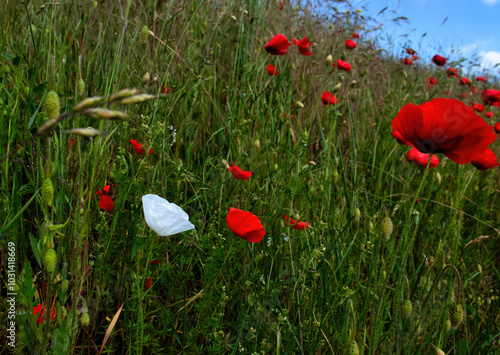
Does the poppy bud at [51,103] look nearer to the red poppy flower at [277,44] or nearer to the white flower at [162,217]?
the white flower at [162,217]

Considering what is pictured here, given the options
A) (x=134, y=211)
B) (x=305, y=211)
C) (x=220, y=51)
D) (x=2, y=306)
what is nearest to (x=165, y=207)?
(x=134, y=211)

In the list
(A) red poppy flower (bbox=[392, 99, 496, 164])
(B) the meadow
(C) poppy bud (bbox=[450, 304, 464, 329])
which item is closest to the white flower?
(B) the meadow

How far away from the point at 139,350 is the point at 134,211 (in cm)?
35

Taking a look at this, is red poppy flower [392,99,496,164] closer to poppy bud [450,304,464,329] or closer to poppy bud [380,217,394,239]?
poppy bud [380,217,394,239]

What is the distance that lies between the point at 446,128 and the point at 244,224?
594mm

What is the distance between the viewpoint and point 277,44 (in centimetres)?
184

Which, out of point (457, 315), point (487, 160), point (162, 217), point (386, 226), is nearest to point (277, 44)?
point (487, 160)

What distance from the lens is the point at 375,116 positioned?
2924mm

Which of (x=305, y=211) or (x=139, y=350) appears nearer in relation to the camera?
(x=139, y=350)

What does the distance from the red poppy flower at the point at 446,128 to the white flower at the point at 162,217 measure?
631mm

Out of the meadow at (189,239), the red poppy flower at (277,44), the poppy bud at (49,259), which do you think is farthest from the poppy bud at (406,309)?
the red poppy flower at (277,44)

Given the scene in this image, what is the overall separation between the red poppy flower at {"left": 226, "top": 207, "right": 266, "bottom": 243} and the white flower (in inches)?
6.2

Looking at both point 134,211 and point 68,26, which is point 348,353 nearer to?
point 134,211

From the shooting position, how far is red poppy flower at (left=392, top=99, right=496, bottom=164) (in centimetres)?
95
